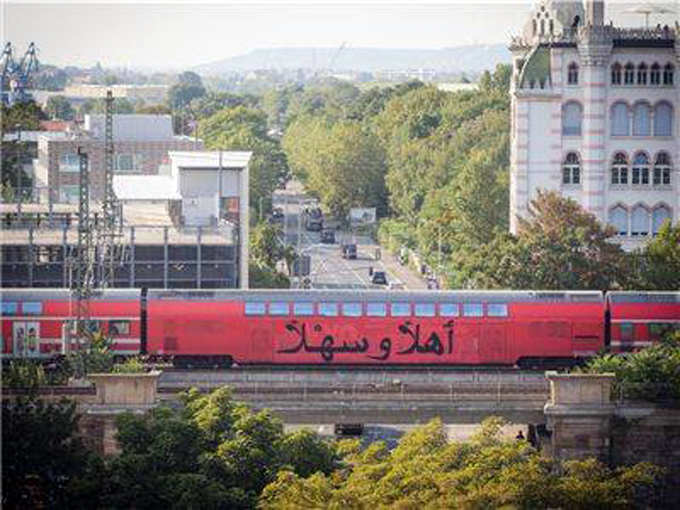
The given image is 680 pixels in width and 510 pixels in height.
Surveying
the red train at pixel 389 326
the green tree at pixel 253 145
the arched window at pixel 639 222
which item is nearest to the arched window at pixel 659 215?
the arched window at pixel 639 222

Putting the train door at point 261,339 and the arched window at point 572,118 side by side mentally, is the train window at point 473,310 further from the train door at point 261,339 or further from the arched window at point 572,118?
the arched window at point 572,118

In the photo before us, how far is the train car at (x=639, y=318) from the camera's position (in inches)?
2484

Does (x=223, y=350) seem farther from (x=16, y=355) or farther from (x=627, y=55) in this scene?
(x=627, y=55)

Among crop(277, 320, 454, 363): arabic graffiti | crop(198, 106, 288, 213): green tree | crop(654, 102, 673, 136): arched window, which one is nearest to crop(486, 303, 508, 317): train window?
crop(277, 320, 454, 363): arabic graffiti

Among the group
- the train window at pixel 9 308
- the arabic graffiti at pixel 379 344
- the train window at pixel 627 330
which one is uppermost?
the train window at pixel 9 308

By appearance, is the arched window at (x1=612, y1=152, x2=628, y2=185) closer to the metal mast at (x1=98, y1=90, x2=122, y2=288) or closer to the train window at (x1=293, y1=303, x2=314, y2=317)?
the metal mast at (x1=98, y1=90, x2=122, y2=288)

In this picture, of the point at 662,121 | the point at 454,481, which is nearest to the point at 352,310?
the point at 454,481

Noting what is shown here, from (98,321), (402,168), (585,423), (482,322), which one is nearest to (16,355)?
(98,321)

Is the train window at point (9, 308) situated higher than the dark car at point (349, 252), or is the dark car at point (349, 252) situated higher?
the dark car at point (349, 252)

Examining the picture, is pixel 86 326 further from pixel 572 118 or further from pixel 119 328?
pixel 572 118

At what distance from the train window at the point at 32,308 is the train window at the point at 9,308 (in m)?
0.22

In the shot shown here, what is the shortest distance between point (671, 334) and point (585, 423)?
8891 millimetres

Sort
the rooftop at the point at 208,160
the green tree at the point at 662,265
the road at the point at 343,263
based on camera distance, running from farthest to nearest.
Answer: the road at the point at 343,263 → the rooftop at the point at 208,160 → the green tree at the point at 662,265

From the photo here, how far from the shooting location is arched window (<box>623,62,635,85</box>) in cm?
8975
